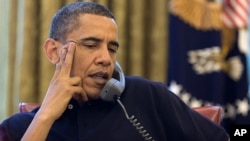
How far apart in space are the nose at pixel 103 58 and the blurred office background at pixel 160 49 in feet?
3.15

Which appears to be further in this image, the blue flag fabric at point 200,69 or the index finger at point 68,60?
the blue flag fabric at point 200,69

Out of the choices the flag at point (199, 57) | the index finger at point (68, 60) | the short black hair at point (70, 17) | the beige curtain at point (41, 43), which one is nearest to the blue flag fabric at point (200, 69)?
the flag at point (199, 57)

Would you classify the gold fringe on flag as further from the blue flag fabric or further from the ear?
the ear

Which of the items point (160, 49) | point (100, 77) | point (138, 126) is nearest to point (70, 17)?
point (100, 77)

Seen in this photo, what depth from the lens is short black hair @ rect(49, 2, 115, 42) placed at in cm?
176

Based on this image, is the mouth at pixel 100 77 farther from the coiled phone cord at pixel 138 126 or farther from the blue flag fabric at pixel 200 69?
the blue flag fabric at pixel 200 69

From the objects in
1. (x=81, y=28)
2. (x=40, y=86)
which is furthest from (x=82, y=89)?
(x=40, y=86)

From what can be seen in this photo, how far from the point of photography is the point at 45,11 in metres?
2.58

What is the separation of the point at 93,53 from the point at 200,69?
1106mm

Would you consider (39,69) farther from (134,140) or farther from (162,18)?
(134,140)

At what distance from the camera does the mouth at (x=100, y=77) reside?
1683 mm

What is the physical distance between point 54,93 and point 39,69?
3.23 ft

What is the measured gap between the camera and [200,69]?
264cm

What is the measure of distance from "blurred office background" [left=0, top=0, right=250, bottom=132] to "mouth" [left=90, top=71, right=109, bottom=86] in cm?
97
